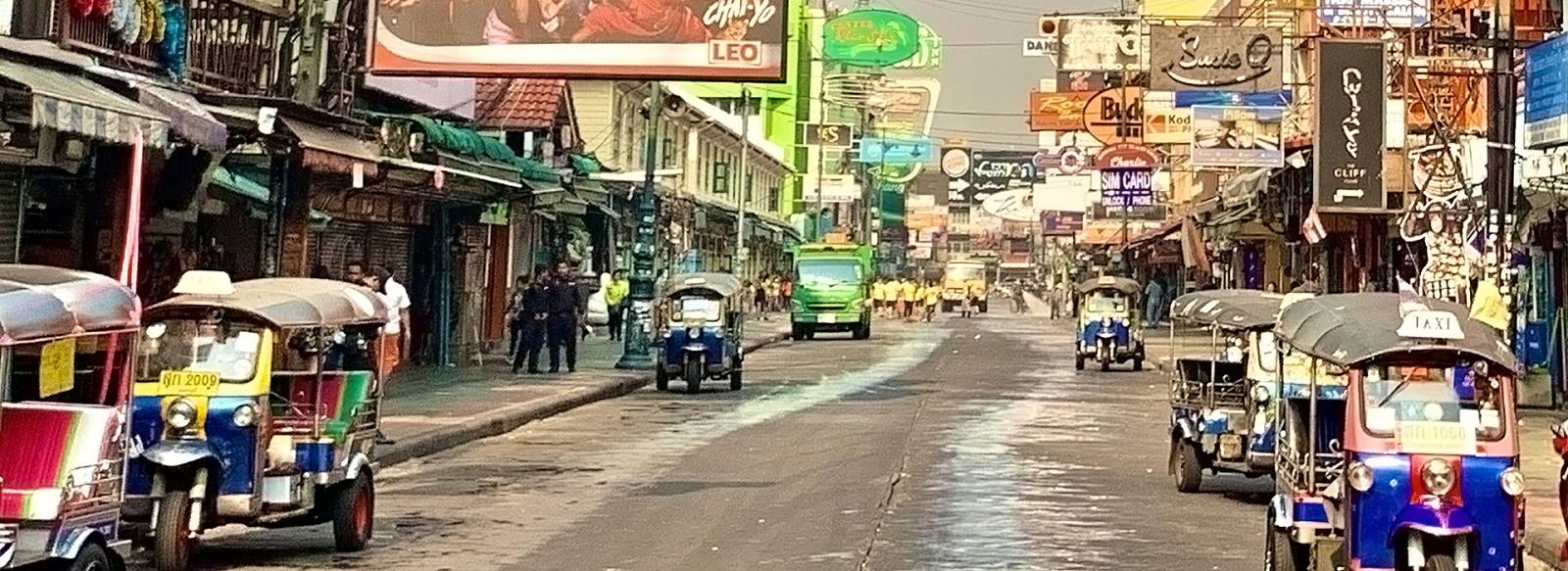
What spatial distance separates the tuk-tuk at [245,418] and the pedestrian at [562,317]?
67.4 feet

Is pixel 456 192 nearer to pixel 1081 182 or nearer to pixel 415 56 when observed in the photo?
pixel 415 56

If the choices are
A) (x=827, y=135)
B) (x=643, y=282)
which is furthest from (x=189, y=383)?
(x=827, y=135)

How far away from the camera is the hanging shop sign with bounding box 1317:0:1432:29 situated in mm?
30641

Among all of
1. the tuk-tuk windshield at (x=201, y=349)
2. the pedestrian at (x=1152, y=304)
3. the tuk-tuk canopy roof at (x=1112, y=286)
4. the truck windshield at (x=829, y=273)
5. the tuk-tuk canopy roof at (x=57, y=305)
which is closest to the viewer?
the tuk-tuk canopy roof at (x=57, y=305)

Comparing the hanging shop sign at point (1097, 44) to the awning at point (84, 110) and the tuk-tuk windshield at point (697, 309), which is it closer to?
the tuk-tuk windshield at point (697, 309)

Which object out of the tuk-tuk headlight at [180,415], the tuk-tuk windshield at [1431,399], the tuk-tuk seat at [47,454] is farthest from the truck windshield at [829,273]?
the tuk-tuk seat at [47,454]

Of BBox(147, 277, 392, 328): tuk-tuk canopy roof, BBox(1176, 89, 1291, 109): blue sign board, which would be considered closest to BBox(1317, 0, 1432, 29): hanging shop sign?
BBox(1176, 89, 1291, 109): blue sign board

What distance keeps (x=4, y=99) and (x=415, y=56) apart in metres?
11.9

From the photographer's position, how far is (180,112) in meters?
18.3

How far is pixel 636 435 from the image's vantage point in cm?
2523

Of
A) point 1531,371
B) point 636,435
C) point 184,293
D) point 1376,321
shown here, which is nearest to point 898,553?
point 1376,321

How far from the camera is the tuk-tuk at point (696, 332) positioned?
33.9m

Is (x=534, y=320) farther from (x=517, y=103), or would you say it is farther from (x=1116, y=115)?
(x=1116, y=115)

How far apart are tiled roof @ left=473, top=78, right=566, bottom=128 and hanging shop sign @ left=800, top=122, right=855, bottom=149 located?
67654mm
